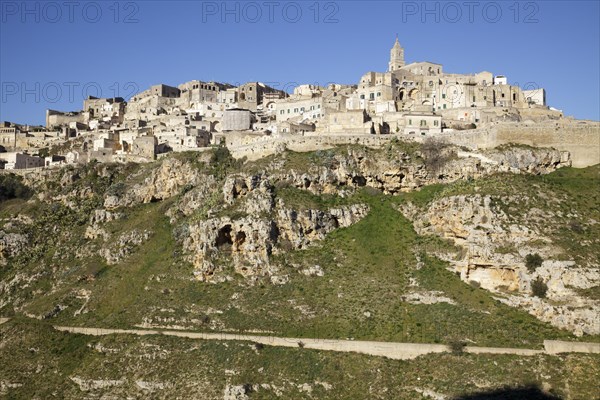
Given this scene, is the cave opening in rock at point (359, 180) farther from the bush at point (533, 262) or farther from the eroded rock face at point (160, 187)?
the bush at point (533, 262)

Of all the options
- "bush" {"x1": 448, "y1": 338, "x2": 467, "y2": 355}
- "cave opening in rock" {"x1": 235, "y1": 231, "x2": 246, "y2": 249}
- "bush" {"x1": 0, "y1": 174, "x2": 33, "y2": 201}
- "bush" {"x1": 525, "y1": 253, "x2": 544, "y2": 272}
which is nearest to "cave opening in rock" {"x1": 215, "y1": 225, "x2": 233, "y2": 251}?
"cave opening in rock" {"x1": 235, "y1": 231, "x2": 246, "y2": 249}

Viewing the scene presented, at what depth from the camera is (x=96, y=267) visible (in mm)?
67812

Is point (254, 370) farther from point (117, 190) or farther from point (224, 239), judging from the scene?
point (117, 190)


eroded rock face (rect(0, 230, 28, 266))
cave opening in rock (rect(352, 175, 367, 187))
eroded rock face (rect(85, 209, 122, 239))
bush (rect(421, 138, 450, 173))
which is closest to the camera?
bush (rect(421, 138, 450, 173))

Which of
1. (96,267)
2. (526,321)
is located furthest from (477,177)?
(96,267)

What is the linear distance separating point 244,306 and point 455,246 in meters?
16.2

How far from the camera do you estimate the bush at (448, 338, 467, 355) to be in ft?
163

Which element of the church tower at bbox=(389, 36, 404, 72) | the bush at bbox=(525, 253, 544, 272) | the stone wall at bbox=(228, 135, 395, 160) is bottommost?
the bush at bbox=(525, 253, 544, 272)

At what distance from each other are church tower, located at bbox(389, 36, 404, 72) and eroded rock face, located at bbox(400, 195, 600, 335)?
4794 cm

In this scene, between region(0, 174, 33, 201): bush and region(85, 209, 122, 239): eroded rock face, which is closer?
region(85, 209, 122, 239): eroded rock face

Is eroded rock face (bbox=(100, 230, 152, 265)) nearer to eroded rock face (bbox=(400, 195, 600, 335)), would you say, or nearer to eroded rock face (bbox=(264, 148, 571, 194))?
eroded rock face (bbox=(264, 148, 571, 194))

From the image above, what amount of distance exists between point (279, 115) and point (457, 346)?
48872 millimetres

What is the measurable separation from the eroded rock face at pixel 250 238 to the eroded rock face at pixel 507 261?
335 inches

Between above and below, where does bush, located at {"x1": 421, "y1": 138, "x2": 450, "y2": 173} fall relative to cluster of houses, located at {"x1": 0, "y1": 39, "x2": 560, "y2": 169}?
below
